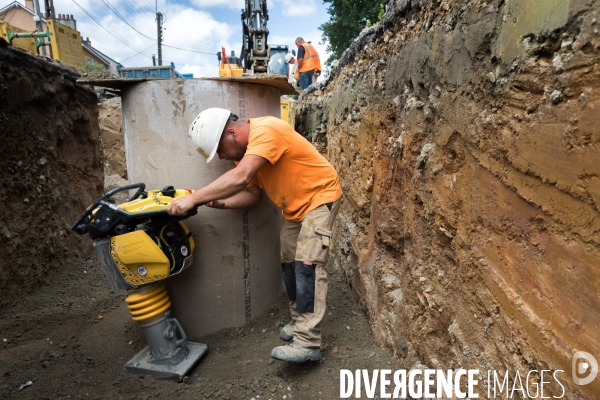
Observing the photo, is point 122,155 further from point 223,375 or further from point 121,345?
point 223,375

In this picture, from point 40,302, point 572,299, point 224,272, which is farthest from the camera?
point 40,302

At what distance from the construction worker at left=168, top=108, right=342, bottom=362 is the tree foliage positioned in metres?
18.0

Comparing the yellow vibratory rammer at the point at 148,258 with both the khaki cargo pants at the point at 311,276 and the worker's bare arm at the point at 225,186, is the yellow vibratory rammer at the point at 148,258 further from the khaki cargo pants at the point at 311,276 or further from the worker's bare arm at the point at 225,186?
the khaki cargo pants at the point at 311,276

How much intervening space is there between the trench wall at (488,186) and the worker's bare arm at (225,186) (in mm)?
815

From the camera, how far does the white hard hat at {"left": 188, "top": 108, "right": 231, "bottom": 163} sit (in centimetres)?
200

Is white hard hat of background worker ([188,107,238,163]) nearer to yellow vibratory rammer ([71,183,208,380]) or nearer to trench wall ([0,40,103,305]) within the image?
yellow vibratory rammer ([71,183,208,380])

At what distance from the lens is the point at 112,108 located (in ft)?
26.0

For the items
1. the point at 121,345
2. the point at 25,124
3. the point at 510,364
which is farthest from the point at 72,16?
the point at 510,364

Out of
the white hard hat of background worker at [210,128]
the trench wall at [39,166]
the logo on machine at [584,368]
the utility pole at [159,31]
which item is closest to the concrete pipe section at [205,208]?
the white hard hat of background worker at [210,128]

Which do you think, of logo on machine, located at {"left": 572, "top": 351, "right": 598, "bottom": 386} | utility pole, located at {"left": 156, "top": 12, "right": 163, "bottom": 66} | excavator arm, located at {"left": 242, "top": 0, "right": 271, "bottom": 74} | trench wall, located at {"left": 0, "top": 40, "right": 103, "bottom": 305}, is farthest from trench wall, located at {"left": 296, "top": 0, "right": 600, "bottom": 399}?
utility pole, located at {"left": 156, "top": 12, "right": 163, "bottom": 66}

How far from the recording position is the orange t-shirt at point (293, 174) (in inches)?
79.6

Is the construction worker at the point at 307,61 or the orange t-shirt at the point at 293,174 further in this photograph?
the construction worker at the point at 307,61

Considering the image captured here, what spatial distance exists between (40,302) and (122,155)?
5376 mm

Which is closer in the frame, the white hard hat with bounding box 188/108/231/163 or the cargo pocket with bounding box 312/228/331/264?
the white hard hat with bounding box 188/108/231/163
